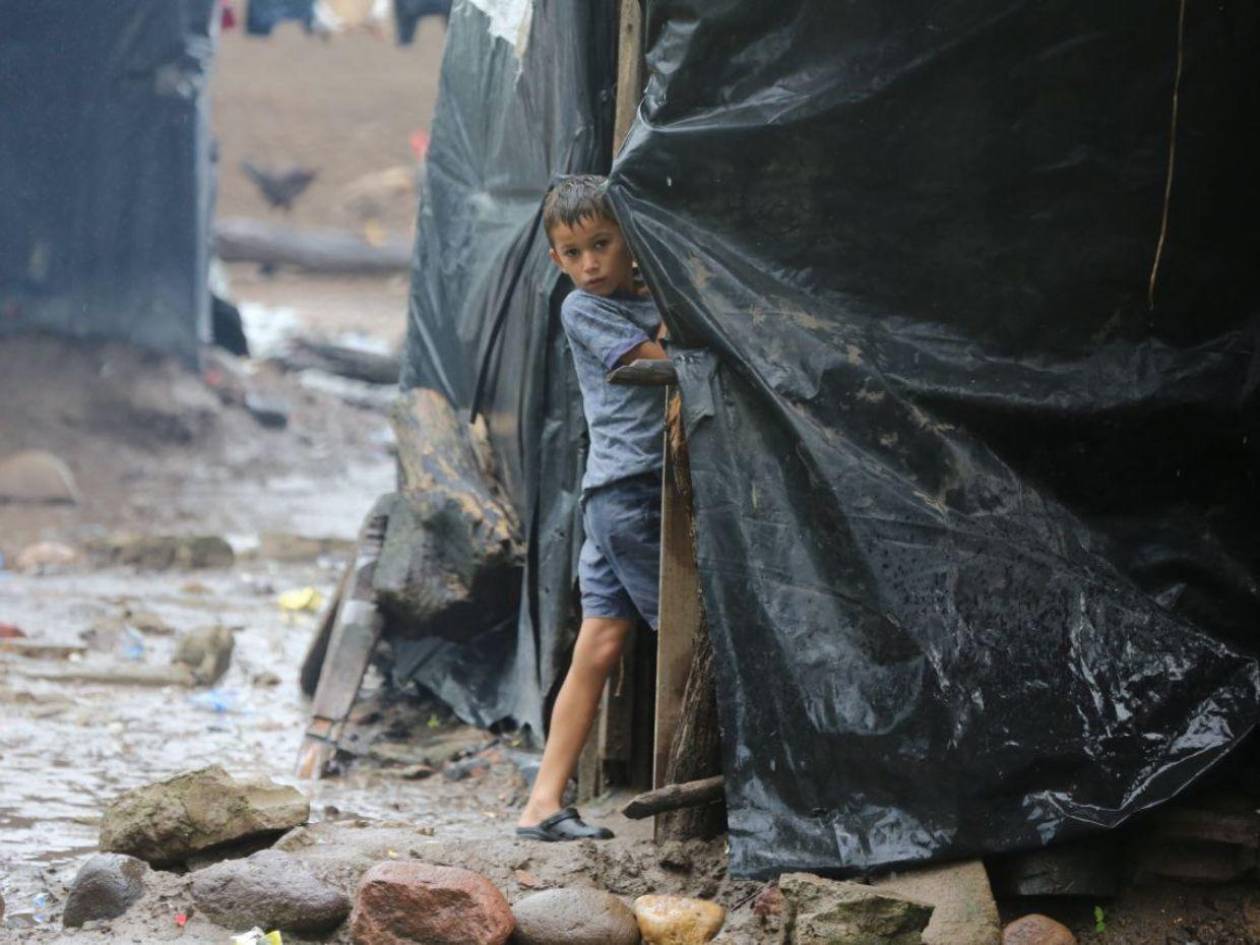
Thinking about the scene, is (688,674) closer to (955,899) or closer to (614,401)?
(614,401)

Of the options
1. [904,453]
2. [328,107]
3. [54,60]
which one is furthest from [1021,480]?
[328,107]

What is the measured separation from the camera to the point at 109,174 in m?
10.2

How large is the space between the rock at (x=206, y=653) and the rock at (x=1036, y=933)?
3548 millimetres

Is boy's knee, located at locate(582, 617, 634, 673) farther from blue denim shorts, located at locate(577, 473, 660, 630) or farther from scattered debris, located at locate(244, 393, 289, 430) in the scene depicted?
scattered debris, located at locate(244, 393, 289, 430)

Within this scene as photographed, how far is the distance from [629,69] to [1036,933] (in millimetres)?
2172

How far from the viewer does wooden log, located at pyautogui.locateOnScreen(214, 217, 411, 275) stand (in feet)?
59.4

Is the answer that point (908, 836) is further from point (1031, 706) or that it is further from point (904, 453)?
point (904, 453)

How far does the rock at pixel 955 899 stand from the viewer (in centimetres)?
298

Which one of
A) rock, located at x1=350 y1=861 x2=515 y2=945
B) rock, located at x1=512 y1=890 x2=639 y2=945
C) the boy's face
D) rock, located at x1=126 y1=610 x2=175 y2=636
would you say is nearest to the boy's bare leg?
Result: rock, located at x1=512 y1=890 x2=639 y2=945

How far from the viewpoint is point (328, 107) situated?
75.6 feet

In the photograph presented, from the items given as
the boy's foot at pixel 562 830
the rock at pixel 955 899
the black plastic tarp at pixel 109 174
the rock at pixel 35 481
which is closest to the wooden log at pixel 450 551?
the boy's foot at pixel 562 830

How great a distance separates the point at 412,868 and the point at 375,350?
481 inches

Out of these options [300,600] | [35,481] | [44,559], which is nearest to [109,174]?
[35,481]

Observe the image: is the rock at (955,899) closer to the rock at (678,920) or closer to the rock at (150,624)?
the rock at (678,920)
